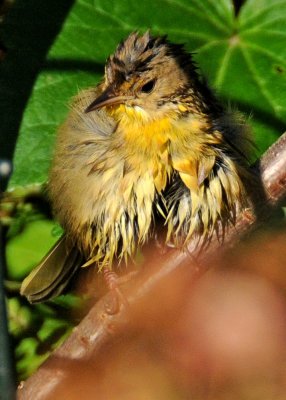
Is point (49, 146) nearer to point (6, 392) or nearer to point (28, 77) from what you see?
point (28, 77)

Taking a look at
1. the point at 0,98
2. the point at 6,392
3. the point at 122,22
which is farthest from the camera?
the point at 122,22

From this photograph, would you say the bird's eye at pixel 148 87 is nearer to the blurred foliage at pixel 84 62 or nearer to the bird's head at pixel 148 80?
the bird's head at pixel 148 80

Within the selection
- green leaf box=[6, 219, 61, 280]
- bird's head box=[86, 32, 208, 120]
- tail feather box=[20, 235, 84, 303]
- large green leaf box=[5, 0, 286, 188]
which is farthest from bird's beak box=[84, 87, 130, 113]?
green leaf box=[6, 219, 61, 280]

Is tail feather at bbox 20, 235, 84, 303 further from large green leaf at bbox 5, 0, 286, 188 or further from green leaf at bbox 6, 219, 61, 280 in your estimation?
large green leaf at bbox 5, 0, 286, 188

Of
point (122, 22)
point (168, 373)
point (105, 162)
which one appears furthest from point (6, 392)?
point (122, 22)

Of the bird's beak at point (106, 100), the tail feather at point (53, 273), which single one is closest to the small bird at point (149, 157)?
the bird's beak at point (106, 100)

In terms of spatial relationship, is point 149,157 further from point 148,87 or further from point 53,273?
point 53,273

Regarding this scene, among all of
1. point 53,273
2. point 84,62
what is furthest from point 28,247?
point 84,62

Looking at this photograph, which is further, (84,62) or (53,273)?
(53,273)
